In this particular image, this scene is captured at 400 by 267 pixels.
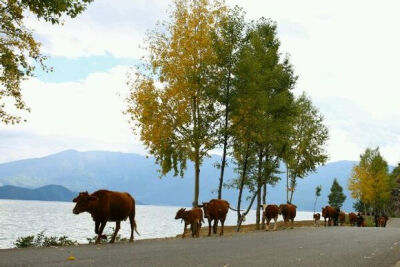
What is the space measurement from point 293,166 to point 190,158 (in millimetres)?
30024

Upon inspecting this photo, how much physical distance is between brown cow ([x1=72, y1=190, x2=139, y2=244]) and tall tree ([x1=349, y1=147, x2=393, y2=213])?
94056 millimetres

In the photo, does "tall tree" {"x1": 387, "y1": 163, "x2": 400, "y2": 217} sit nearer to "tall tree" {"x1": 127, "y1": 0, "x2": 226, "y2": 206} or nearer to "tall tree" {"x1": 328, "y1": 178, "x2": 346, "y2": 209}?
"tall tree" {"x1": 328, "y1": 178, "x2": 346, "y2": 209}

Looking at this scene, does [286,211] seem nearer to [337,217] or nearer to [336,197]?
[337,217]

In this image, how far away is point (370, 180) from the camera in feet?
347

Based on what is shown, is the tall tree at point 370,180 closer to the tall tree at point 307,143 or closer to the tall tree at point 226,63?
the tall tree at point 307,143

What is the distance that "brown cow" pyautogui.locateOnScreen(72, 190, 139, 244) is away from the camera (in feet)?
58.1

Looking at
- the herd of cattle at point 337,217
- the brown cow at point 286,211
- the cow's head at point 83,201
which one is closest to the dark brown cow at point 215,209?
the cow's head at point 83,201

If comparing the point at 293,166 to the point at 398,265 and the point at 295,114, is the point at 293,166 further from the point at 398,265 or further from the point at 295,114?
the point at 398,265

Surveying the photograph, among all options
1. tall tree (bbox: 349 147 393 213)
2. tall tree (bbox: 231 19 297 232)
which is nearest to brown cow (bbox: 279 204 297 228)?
tall tree (bbox: 231 19 297 232)

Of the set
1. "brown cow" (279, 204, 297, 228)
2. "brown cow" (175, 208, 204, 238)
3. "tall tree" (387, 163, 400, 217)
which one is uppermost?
"tall tree" (387, 163, 400, 217)

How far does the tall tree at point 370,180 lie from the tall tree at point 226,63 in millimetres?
77380

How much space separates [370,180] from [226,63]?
79424mm

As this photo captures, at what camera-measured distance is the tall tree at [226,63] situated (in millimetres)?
35688

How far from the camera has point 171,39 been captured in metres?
37.9
